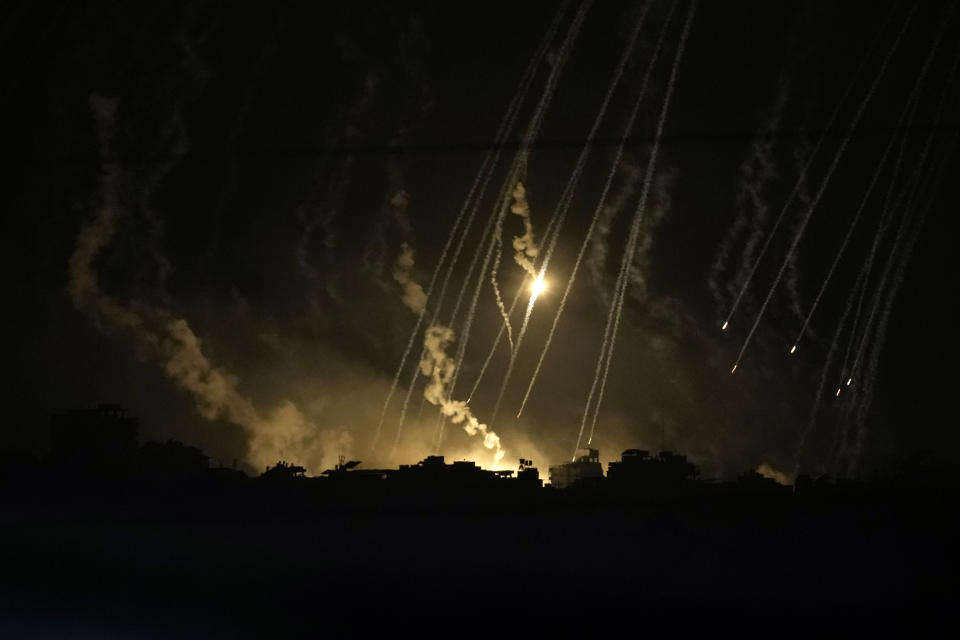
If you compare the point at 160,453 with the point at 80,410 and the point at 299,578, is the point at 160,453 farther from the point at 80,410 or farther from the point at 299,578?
the point at 299,578

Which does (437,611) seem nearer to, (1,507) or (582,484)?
(1,507)

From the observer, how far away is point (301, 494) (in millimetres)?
45969

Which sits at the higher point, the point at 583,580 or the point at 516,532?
the point at 516,532

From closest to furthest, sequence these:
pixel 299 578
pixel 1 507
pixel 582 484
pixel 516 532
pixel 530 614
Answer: pixel 530 614, pixel 299 578, pixel 516 532, pixel 1 507, pixel 582 484

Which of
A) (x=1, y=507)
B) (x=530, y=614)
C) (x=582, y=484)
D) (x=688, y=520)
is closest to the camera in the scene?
(x=530, y=614)

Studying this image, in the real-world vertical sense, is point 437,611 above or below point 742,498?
below

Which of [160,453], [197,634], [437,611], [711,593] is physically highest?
[160,453]

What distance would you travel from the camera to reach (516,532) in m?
37.9

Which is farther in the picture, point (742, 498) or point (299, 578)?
point (742, 498)

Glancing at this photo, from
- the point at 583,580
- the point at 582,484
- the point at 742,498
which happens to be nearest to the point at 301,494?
the point at 583,580

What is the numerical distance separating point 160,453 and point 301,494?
102ft

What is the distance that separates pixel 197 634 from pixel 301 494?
24.1m

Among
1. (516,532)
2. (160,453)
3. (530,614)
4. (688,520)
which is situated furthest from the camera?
(160,453)

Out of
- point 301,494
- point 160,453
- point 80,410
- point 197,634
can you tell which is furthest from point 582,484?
point 197,634
